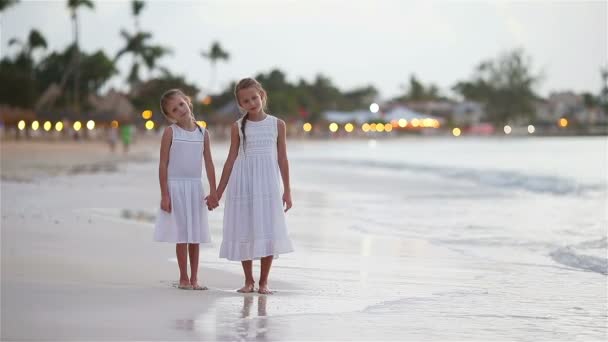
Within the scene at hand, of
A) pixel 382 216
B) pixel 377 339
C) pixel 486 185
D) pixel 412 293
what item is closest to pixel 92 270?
pixel 412 293

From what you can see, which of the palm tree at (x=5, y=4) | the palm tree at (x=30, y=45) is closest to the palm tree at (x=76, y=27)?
the palm tree at (x=30, y=45)

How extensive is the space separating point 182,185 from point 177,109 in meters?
0.53

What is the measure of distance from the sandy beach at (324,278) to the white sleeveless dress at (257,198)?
1.14 feet

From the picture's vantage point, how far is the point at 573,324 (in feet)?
20.7

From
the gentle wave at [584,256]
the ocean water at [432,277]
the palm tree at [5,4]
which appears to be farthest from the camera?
the palm tree at [5,4]

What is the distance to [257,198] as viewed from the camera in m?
6.93

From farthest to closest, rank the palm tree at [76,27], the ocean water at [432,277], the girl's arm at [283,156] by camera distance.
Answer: the palm tree at [76,27], the girl's arm at [283,156], the ocean water at [432,277]

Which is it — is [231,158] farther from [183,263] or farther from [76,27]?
[76,27]

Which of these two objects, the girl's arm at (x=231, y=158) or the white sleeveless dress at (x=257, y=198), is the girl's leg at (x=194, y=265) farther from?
the girl's arm at (x=231, y=158)

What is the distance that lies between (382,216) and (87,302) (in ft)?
31.3

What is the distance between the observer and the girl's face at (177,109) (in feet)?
23.1

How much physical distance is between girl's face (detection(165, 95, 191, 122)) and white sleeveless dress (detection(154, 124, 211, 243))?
80 mm

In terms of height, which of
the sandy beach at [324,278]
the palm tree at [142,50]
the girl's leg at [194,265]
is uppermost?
the palm tree at [142,50]

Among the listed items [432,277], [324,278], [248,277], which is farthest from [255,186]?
[432,277]
